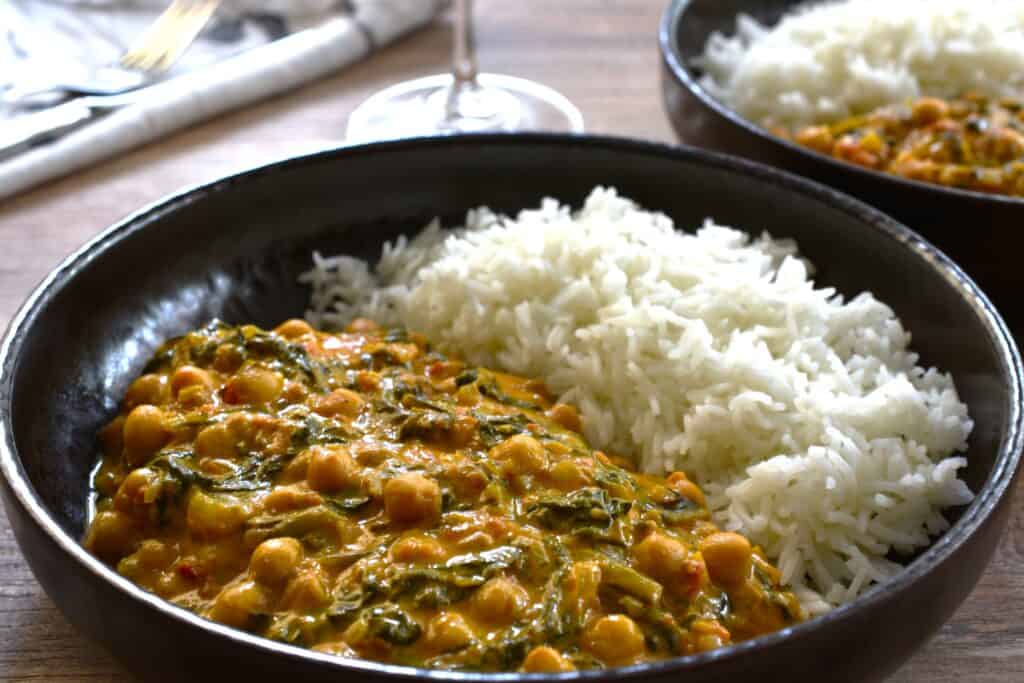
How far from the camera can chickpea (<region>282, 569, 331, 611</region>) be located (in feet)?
6.60

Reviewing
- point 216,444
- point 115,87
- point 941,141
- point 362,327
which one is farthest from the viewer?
point 115,87

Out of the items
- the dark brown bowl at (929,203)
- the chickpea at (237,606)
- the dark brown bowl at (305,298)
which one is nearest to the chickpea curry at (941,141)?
the dark brown bowl at (929,203)

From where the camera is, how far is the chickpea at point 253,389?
2500mm

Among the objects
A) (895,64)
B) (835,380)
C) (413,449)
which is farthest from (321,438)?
(895,64)

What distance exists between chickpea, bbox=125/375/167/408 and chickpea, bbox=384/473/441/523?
706 millimetres

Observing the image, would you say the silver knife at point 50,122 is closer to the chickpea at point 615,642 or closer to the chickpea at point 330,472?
the chickpea at point 330,472

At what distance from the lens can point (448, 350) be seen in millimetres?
Result: 2941

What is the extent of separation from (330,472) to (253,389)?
0.36m

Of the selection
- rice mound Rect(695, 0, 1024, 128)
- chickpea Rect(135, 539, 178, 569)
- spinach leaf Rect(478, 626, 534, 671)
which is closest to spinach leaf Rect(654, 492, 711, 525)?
spinach leaf Rect(478, 626, 534, 671)

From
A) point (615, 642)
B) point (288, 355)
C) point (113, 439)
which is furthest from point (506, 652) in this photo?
point (113, 439)

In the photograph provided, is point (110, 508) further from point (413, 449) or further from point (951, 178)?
point (951, 178)

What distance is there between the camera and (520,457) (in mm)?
2305

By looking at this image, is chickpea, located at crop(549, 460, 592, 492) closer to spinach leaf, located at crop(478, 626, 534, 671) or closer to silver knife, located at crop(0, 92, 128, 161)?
spinach leaf, located at crop(478, 626, 534, 671)

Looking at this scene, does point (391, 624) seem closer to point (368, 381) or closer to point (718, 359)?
point (368, 381)
